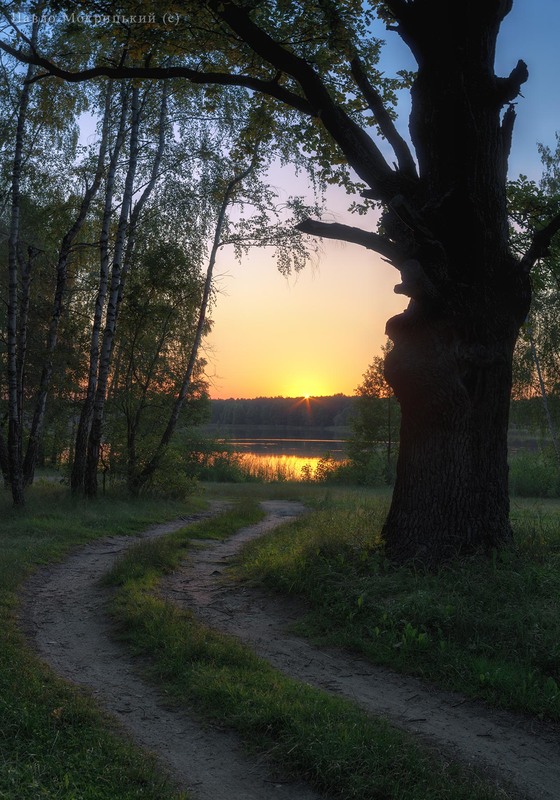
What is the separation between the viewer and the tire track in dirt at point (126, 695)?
376 centimetres

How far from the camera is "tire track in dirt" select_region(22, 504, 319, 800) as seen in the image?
3.76 metres

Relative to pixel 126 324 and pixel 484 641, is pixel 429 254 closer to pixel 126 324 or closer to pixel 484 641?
pixel 484 641

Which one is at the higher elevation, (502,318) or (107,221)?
(107,221)

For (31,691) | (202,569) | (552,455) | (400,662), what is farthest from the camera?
(552,455)

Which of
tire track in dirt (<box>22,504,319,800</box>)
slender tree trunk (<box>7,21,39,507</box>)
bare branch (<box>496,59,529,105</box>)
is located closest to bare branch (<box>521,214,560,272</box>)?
bare branch (<box>496,59,529,105</box>)

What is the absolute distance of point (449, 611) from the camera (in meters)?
6.23

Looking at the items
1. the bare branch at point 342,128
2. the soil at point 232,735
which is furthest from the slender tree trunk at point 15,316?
the bare branch at point 342,128

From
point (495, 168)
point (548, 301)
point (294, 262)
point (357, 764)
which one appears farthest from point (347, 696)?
point (548, 301)

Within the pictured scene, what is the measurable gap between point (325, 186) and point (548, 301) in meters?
12.8

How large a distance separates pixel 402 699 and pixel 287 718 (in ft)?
3.97

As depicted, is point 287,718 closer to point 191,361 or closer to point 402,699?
point 402,699

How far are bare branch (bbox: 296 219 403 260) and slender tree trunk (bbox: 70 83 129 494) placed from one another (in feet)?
27.7

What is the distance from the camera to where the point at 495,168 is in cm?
820

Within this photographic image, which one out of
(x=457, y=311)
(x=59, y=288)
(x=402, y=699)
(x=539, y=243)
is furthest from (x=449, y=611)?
(x=59, y=288)
